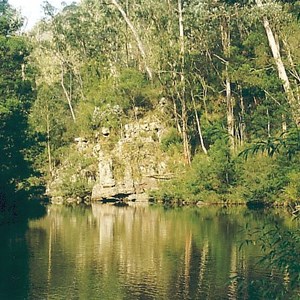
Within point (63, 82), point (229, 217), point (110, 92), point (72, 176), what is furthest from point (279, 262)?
point (63, 82)

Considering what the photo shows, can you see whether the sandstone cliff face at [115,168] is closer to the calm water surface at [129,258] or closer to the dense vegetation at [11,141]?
the dense vegetation at [11,141]

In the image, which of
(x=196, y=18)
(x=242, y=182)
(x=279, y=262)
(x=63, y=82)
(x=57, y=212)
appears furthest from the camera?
(x=63, y=82)

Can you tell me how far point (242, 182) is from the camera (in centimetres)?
3838

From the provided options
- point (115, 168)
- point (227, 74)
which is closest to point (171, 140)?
point (115, 168)

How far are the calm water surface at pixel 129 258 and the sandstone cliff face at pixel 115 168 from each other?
1192cm

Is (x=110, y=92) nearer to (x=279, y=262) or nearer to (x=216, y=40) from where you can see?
(x=216, y=40)

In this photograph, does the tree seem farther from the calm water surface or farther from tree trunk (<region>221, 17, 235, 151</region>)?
tree trunk (<region>221, 17, 235, 151</region>)

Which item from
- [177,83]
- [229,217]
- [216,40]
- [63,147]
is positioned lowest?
[229,217]

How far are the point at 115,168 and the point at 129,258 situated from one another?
86.3 ft

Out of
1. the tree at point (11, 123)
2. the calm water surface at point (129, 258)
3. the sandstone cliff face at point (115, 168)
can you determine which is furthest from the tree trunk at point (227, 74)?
the tree at point (11, 123)

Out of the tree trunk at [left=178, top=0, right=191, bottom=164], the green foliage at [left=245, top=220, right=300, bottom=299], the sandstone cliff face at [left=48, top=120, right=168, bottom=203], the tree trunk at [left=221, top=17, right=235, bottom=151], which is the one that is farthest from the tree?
the green foliage at [left=245, top=220, right=300, bottom=299]

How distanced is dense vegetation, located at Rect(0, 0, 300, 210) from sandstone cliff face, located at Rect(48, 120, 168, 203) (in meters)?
0.44

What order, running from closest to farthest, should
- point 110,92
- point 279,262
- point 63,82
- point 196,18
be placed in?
point 279,262, point 196,18, point 110,92, point 63,82

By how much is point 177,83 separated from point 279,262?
39.8m
